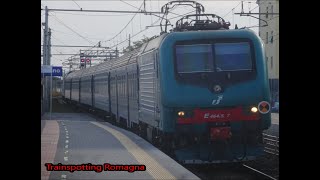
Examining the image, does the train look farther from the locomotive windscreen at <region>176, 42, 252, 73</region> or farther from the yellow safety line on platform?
the yellow safety line on platform

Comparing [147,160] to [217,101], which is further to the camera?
[217,101]

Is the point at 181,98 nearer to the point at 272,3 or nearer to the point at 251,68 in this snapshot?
the point at 251,68

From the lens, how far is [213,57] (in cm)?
891

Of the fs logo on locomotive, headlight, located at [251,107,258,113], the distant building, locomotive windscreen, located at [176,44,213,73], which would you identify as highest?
the distant building

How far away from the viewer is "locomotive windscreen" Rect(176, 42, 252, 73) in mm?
8906

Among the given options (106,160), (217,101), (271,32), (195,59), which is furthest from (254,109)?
(271,32)

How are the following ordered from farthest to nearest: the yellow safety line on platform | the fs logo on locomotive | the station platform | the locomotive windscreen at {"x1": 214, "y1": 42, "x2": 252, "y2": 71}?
the locomotive windscreen at {"x1": 214, "y1": 42, "x2": 252, "y2": 71}
the fs logo on locomotive
the yellow safety line on platform
the station platform

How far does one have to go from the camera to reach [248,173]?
9.09 m

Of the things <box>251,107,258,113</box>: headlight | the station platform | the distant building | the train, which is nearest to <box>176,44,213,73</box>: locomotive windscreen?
the train

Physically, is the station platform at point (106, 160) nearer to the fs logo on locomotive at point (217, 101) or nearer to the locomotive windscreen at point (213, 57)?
the fs logo on locomotive at point (217, 101)

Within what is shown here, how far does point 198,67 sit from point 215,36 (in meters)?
0.60

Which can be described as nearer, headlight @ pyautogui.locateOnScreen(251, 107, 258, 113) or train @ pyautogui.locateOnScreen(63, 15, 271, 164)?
train @ pyautogui.locateOnScreen(63, 15, 271, 164)

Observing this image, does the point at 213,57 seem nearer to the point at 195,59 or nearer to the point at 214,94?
the point at 195,59
